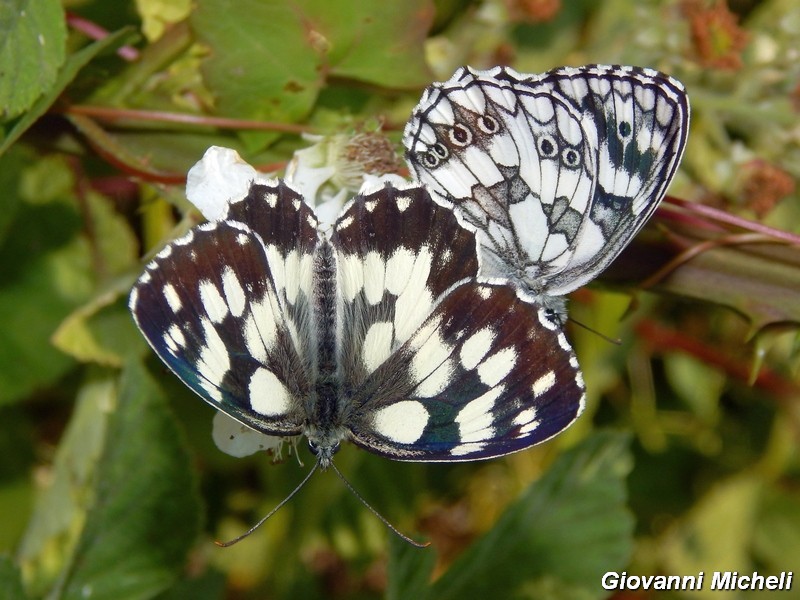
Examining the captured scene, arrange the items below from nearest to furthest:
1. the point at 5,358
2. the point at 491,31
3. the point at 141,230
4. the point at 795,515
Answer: the point at 5,358
the point at 491,31
the point at 141,230
the point at 795,515

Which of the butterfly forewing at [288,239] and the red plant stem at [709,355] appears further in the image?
the red plant stem at [709,355]

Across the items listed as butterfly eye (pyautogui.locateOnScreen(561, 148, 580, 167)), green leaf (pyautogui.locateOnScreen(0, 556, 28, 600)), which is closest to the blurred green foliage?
green leaf (pyautogui.locateOnScreen(0, 556, 28, 600))

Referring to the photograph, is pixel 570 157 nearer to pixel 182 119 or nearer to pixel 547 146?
pixel 547 146

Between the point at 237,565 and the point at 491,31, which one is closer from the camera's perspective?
the point at 491,31

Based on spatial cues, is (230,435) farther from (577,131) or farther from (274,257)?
(577,131)

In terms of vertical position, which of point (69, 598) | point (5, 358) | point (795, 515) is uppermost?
point (5, 358)

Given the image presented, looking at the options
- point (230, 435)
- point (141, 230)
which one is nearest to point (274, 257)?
point (230, 435)

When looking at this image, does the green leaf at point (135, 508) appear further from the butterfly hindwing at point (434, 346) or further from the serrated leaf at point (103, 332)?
the butterfly hindwing at point (434, 346)

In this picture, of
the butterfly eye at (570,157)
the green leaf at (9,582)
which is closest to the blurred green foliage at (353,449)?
the green leaf at (9,582)
